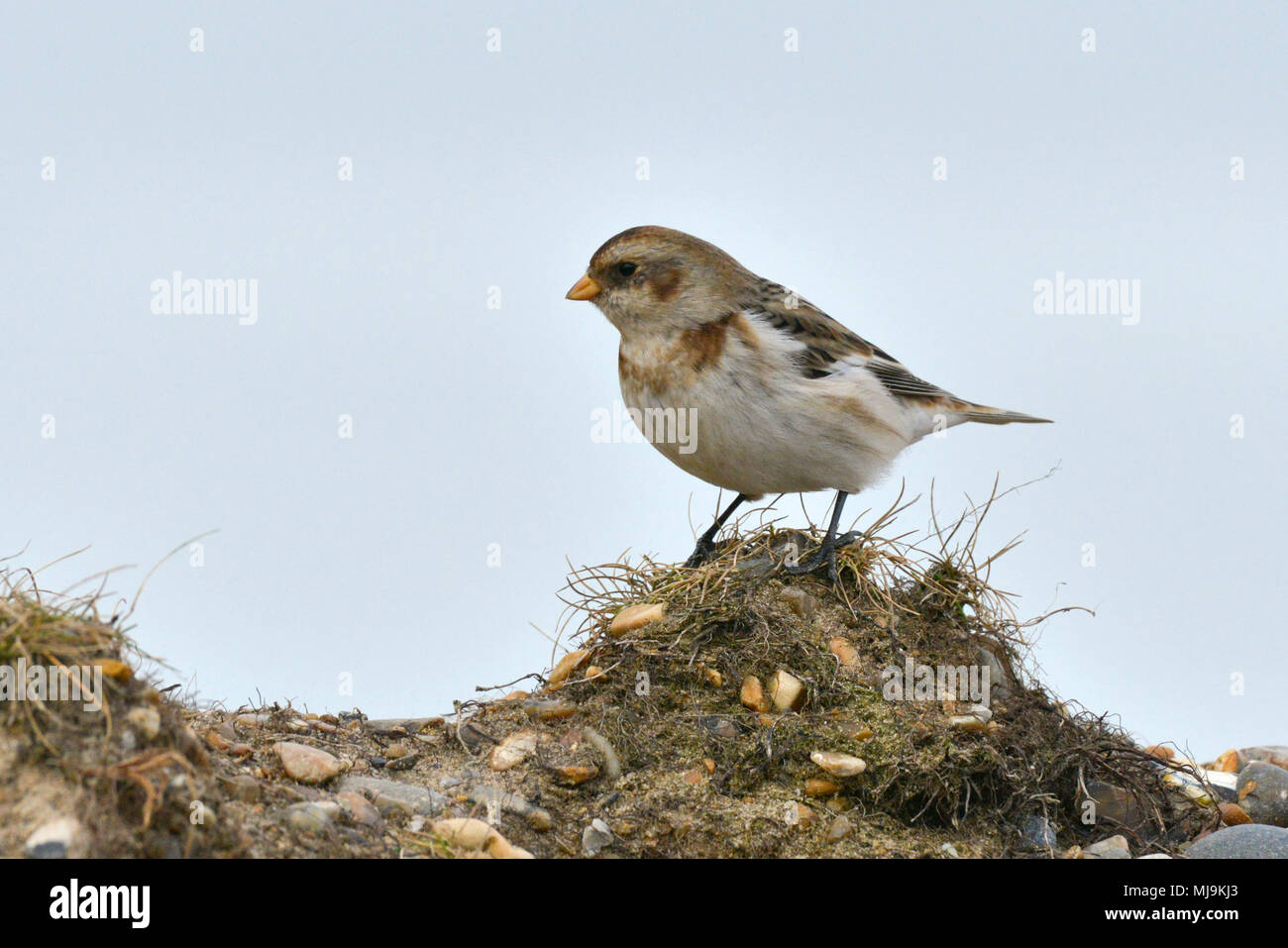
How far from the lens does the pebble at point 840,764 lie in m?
5.54

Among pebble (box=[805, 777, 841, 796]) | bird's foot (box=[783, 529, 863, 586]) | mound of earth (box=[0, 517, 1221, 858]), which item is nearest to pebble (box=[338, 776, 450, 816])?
mound of earth (box=[0, 517, 1221, 858])

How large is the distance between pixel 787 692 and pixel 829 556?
1.08 m

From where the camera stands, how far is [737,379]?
22.4ft

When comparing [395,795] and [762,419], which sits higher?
[762,419]

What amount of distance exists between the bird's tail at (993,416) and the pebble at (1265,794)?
257 cm

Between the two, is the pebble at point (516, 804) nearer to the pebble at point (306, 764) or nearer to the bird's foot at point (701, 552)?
the pebble at point (306, 764)

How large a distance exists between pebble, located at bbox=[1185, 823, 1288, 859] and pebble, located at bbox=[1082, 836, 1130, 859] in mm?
303

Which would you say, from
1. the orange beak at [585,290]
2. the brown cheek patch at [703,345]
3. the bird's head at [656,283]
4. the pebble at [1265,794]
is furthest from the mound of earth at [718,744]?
the orange beak at [585,290]

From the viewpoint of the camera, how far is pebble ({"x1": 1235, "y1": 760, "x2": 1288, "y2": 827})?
262 inches

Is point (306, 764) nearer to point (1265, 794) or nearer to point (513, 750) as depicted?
point (513, 750)

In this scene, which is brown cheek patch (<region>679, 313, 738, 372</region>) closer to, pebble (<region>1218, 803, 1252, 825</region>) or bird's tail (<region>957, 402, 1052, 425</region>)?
bird's tail (<region>957, 402, 1052, 425</region>)

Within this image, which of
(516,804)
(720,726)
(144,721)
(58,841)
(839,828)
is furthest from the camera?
(720,726)

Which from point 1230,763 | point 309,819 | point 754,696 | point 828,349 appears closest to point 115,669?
point 309,819

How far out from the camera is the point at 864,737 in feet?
18.7
